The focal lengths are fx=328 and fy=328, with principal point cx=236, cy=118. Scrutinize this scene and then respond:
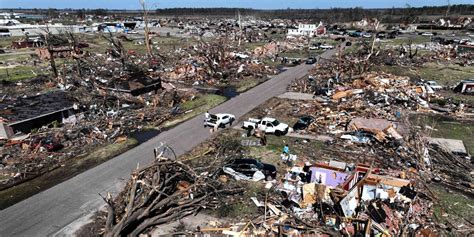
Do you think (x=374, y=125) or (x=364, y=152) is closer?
(x=364, y=152)

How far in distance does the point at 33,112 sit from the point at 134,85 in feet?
33.0

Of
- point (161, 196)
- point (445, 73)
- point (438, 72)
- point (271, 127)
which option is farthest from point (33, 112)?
point (445, 73)

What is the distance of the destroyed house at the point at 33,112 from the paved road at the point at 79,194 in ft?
28.5

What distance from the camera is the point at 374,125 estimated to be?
24641 millimetres

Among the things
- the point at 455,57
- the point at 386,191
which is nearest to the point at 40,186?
the point at 386,191

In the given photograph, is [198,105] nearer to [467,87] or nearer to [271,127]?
[271,127]

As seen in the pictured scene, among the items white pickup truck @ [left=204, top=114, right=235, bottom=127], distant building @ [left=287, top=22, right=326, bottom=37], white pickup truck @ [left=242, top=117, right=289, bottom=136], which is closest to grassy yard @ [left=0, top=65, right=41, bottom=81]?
white pickup truck @ [left=204, top=114, right=235, bottom=127]

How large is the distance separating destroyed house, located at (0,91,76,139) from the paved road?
870 cm

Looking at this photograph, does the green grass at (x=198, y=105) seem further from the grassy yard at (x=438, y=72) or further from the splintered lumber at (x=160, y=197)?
the grassy yard at (x=438, y=72)

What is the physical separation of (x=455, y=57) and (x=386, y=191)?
51678 mm

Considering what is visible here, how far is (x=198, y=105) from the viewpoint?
3225 cm

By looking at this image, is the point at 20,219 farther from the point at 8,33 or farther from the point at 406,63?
the point at 8,33

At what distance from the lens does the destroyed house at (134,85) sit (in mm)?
33312

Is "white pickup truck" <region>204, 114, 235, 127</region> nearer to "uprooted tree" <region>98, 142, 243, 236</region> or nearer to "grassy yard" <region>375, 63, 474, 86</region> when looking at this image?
"uprooted tree" <region>98, 142, 243, 236</region>
